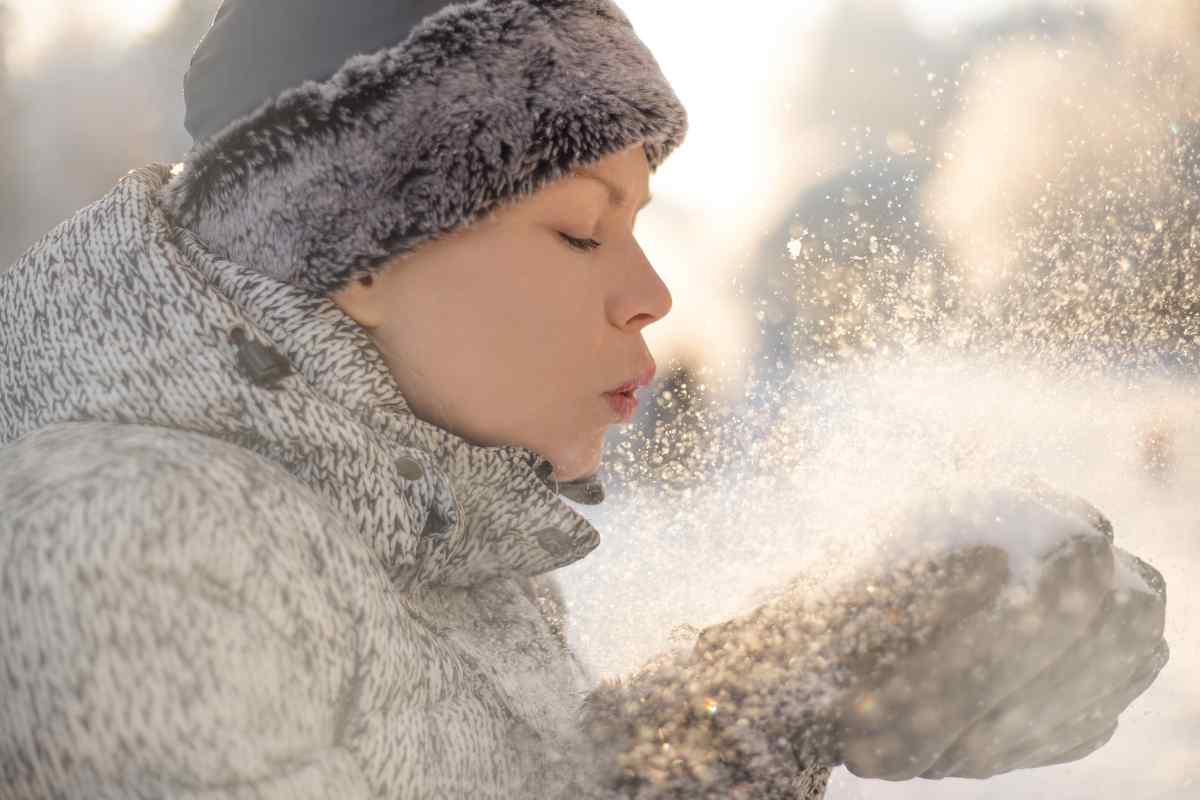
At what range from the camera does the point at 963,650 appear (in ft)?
2.32

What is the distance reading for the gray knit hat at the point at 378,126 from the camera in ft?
2.74

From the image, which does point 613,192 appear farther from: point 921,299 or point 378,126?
point 921,299

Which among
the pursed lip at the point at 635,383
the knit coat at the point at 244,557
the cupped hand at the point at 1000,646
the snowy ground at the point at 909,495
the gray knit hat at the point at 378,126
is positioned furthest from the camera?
the snowy ground at the point at 909,495

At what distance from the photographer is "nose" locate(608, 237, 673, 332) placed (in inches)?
35.5

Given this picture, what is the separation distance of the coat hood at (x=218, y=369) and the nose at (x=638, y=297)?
19cm

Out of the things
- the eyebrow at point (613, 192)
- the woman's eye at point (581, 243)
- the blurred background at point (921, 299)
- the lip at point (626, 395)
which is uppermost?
the blurred background at point (921, 299)

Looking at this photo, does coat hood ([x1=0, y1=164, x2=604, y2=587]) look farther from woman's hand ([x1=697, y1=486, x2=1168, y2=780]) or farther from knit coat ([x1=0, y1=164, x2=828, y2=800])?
woman's hand ([x1=697, y1=486, x2=1168, y2=780])

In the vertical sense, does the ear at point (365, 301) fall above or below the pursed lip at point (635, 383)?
below

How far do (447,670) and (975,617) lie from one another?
405 mm

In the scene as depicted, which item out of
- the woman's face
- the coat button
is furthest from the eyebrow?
the coat button

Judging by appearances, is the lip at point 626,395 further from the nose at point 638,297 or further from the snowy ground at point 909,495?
the snowy ground at point 909,495

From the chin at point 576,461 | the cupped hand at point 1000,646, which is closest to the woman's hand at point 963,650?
the cupped hand at point 1000,646

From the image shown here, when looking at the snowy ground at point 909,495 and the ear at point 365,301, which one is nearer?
the ear at point 365,301

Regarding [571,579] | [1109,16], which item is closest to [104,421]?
[571,579]
